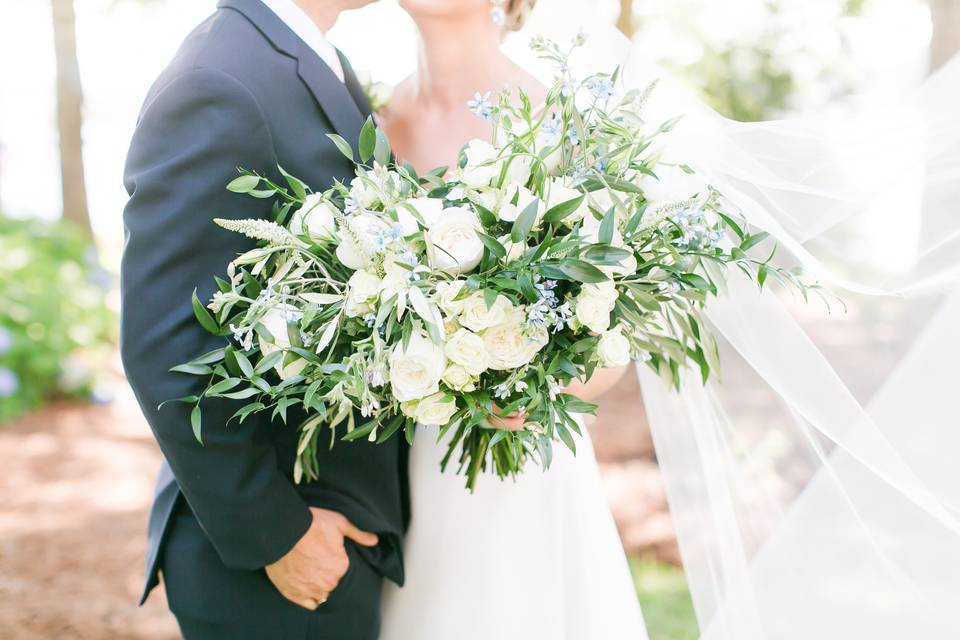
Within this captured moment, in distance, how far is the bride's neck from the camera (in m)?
2.68

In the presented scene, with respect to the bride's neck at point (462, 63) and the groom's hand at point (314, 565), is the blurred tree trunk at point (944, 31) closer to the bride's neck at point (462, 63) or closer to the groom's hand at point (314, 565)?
the bride's neck at point (462, 63)

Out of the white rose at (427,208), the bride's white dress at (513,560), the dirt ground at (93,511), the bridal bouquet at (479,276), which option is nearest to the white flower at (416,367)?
the bridal bouquet at (479,276)

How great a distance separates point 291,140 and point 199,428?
0.67 metres

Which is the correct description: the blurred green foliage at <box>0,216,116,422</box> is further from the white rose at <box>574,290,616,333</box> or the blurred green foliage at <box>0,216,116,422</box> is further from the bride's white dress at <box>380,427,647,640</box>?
the white rose at <box>574,290,616,333</box>

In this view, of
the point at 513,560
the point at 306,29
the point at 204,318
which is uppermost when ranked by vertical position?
the point at 306,29

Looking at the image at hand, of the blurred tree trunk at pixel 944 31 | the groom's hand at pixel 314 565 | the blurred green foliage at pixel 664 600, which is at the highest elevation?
the blurred tree trunk at pixel 944 31

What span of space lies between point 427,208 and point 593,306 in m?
0.36

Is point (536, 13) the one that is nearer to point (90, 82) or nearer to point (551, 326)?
point (551, 326)

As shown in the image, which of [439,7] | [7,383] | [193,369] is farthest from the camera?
[7,383]

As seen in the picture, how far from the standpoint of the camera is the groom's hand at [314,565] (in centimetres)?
208

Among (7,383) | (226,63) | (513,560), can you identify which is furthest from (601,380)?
(7,383)

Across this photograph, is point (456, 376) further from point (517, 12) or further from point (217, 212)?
point (517, 12)

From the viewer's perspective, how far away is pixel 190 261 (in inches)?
73.6

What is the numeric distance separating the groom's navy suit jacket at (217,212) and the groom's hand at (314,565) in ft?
0.15
